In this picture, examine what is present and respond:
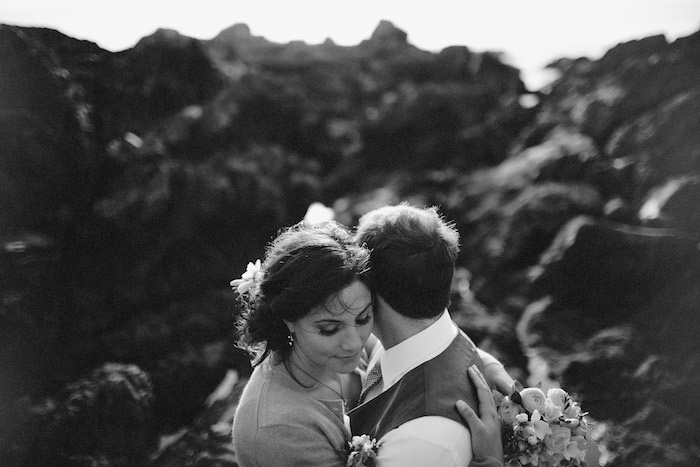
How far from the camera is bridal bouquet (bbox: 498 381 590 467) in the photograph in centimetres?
271

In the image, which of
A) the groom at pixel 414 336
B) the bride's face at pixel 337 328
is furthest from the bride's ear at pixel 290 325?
the groom at pixel 414 336

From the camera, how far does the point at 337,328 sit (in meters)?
2.68

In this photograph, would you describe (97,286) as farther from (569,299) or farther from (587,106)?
(587,106)

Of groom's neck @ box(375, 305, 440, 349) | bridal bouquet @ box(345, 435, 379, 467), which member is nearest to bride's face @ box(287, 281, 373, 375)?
groom's neck @ box(375, 305, 440, 349)

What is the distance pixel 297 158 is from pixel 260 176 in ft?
9.54

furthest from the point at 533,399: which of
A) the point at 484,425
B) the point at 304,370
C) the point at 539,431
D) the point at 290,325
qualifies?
the point at 290,325

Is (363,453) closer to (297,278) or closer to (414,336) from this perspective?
(414,336)

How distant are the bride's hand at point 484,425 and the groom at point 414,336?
36mm

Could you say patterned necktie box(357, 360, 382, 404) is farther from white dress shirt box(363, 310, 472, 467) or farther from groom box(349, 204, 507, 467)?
white dress shirt box(363, 310, 472, 467)

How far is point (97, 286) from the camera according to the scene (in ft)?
24.9

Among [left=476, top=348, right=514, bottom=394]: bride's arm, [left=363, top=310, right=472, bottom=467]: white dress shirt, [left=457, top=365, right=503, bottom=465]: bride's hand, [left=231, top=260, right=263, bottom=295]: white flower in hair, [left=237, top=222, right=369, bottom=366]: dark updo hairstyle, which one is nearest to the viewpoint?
[left=363, top=310, right=472, bottom=467]: white dress shirt

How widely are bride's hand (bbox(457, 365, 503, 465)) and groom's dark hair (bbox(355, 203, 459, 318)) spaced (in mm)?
464

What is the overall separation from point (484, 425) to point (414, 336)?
529mm

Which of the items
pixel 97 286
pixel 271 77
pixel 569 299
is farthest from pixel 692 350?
pixel 271 77
